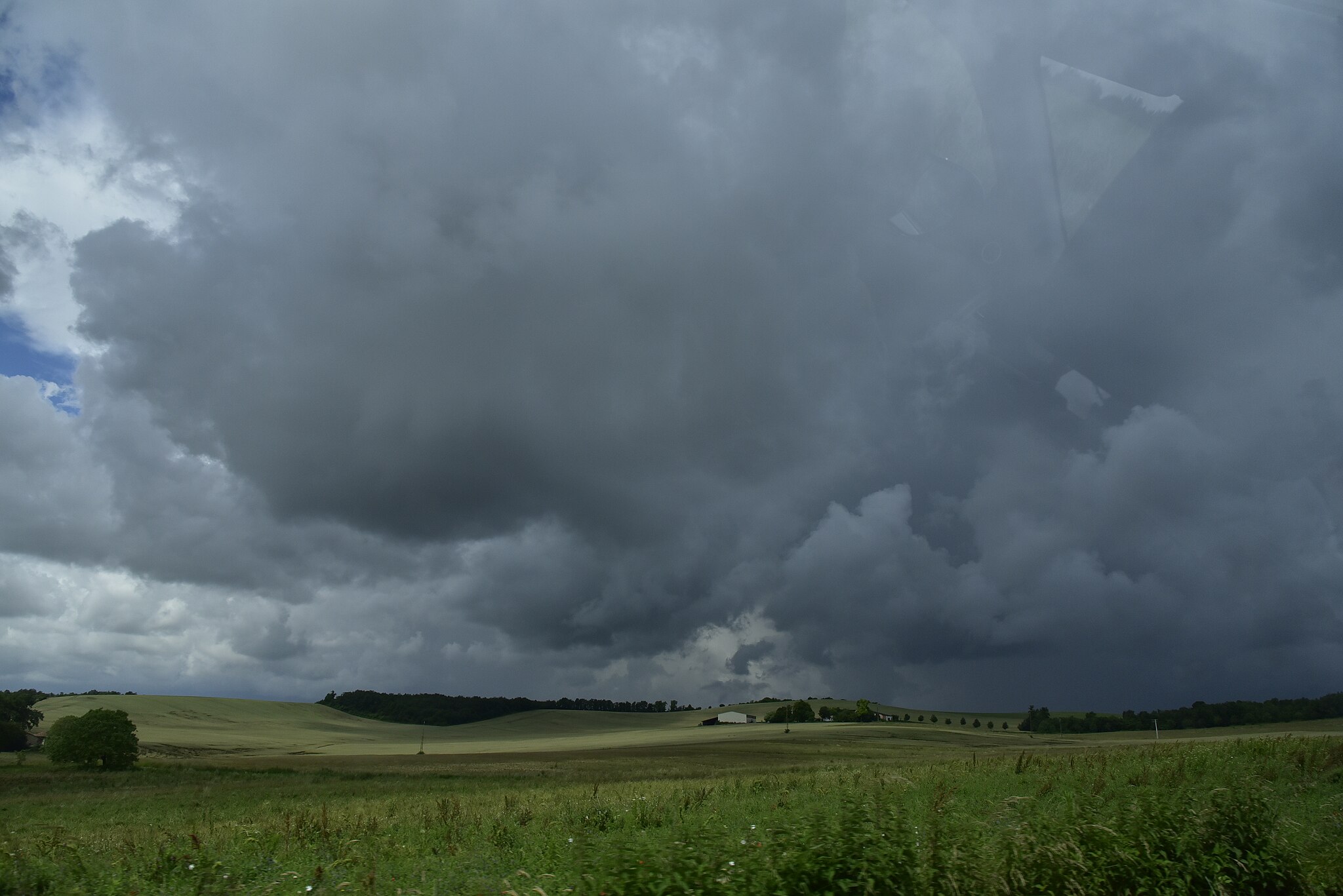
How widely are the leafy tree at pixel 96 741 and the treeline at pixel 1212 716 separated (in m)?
Result: 124

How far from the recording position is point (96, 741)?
7481cm

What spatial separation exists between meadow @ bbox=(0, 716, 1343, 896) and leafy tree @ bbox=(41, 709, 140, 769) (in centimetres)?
4783

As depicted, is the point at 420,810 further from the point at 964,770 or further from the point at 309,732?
the point at 309,732

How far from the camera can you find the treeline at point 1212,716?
125 meters

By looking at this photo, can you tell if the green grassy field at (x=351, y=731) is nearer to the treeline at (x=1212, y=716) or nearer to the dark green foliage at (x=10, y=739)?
the dark green foliage at (x=10, y=739)

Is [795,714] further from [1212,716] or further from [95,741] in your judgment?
[95,741]

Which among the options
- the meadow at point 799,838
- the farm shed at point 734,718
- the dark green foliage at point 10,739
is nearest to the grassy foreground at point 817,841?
the meadow at point 799,838

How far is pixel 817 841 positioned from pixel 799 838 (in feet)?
1.42

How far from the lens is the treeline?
12475cm

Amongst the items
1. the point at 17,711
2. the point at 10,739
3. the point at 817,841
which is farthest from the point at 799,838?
the point at 17,711

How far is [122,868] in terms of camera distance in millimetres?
13047

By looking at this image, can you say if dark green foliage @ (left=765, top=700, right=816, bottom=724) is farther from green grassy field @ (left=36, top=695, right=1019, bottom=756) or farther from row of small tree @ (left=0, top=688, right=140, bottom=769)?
row of small tree @ (left=0, top=688, right=140, bottom=769)

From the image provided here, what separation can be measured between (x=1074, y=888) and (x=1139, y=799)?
367 cm

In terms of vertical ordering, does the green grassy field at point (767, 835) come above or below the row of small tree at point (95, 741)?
above
